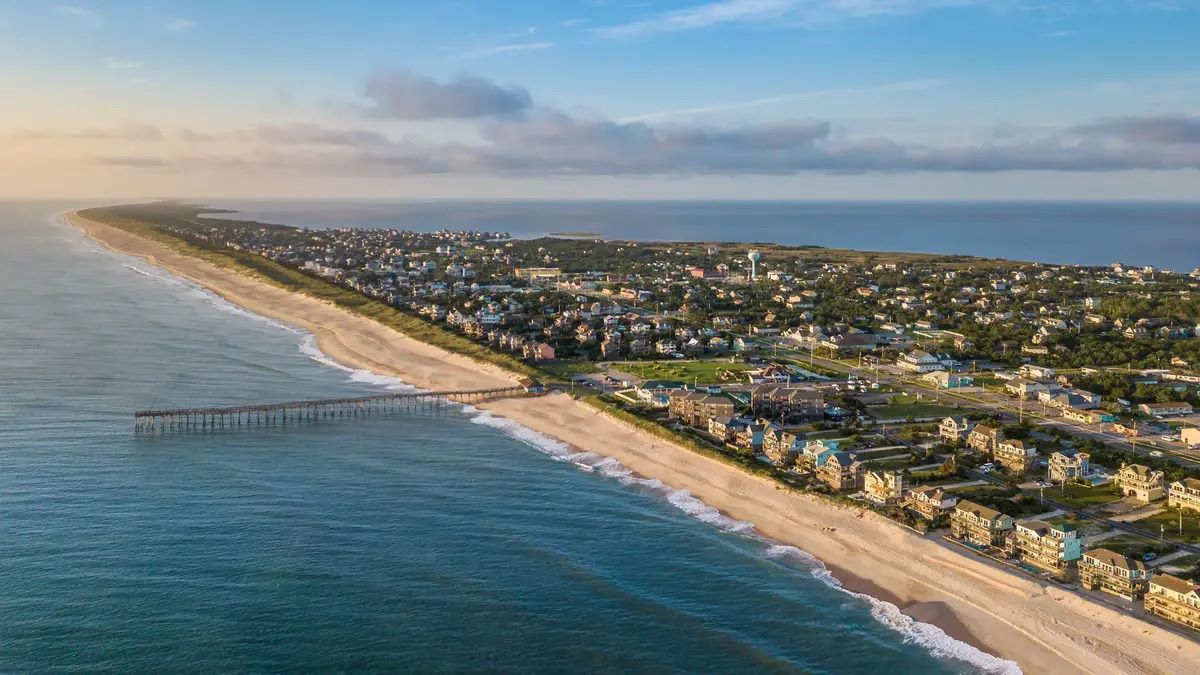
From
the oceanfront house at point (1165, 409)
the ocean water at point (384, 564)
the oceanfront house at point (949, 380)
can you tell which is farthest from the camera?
the oceanfront house at point (949, 380)

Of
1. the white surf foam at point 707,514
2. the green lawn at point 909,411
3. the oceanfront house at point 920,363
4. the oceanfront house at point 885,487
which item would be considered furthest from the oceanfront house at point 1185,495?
the oceanfront house at point 920,363

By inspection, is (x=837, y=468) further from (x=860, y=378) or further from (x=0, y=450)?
(x=0, y=450)

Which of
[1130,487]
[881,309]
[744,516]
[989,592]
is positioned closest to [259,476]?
[744,516]

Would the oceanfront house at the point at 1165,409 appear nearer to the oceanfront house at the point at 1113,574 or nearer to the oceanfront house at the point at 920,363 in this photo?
the oceanfront house at the point at 920,363

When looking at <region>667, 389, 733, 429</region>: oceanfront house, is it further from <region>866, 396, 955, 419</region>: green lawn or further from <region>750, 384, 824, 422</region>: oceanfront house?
<region>866, 396, 955, 419</region>: green lawn

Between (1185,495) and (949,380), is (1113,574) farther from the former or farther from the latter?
(949,380)

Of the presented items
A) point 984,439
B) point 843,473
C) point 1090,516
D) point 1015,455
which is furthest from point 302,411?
point 1090,516
